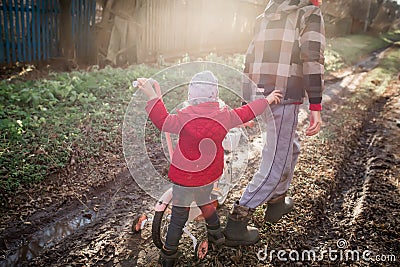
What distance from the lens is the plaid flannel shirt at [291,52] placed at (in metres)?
2.33

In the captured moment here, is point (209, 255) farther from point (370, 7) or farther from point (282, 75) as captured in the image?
point (370, 7)

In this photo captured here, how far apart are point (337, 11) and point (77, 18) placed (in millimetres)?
19709

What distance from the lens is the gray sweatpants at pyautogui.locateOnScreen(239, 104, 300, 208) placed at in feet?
8.29

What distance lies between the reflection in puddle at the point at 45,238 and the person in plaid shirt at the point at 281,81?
1.29 metres

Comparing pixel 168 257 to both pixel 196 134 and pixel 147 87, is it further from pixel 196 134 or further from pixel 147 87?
pixel 147 87

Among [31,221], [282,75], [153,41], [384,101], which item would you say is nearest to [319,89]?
[282,75]

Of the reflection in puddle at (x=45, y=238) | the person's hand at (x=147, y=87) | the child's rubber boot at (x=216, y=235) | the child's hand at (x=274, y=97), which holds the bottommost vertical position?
the reflection in puddle at (x=45, y=238)

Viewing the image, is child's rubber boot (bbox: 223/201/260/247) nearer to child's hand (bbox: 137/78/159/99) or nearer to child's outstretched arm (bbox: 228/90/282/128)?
child's outstretched arm (bbox: 228/90/282/128)

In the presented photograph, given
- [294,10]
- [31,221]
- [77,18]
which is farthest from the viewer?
[77,18]

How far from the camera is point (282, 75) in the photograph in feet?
8.02

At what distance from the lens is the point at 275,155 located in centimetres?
260

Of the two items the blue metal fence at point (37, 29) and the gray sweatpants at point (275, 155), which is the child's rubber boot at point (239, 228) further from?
the blue metal fence at point (37, 29)

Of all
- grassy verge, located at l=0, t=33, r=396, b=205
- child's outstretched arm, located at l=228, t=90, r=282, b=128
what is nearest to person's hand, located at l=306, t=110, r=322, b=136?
child's outstretched arm, located at l=228, t=90, r=282, b=128

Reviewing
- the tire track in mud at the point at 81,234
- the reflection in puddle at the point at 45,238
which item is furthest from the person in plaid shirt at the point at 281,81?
the reflection in puddle at the point at 45,238
